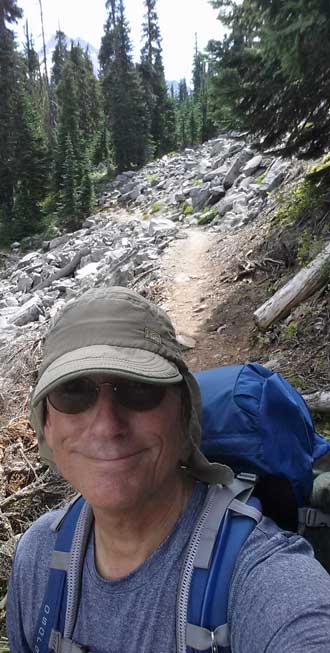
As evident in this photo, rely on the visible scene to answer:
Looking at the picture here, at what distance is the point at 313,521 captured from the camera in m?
1.58

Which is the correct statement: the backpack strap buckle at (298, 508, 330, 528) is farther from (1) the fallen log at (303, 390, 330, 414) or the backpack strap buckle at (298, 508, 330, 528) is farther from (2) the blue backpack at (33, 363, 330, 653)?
(1) the fallen log at (303, 390, 330, 414)

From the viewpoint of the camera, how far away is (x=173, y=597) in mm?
1238

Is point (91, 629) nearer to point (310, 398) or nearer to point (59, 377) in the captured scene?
point (59, 377)

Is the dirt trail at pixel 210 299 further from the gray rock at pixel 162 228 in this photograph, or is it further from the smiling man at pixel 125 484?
the smiling man at pixel 125 484

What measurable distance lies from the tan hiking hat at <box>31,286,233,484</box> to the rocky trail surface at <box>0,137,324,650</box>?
9.55 ft

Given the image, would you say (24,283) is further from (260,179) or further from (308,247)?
(308,247)

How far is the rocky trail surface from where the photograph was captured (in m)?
4.93

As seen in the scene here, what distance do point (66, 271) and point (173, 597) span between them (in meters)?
15.1

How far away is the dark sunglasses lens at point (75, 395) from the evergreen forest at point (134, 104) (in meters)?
4.17

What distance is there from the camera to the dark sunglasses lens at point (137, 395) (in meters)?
1.33

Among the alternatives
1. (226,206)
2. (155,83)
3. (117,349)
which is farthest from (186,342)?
(155,83)

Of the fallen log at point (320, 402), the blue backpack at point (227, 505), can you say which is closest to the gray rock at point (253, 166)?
the fallen log at point (320, 402)

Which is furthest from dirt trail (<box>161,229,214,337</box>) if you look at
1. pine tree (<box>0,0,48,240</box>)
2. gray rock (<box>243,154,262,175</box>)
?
pine tree (<box>0,0,48,240</box>)

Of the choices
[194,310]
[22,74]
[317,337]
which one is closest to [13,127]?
[22,74]
